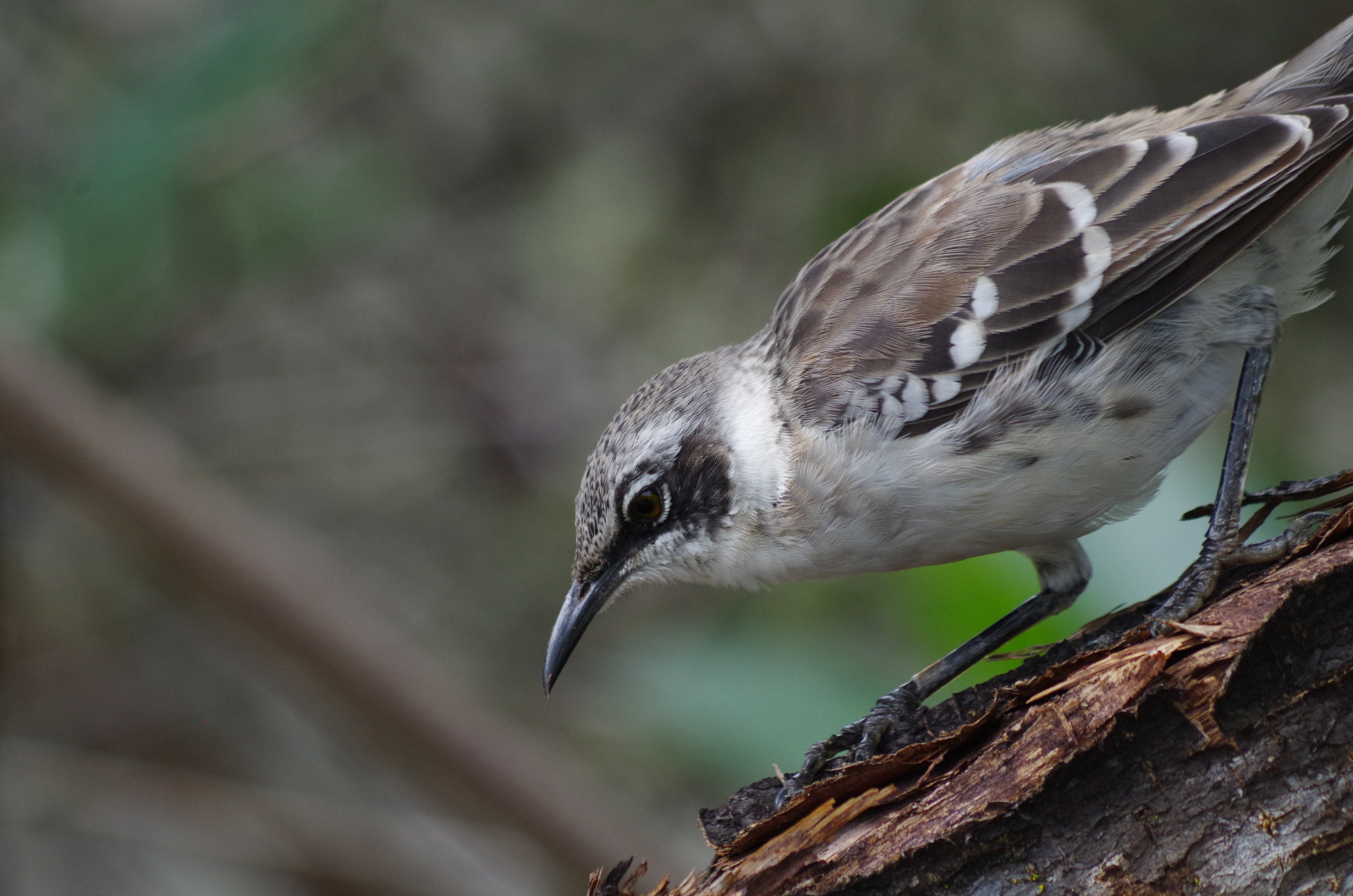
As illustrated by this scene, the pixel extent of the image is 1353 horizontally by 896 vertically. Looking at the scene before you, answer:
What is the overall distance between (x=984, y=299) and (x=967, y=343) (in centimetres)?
14

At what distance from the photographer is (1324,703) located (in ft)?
7.61

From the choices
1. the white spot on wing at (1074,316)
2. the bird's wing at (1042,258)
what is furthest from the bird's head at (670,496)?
the white spot on wing at (1074,316)

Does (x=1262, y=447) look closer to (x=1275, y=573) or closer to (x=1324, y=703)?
(x=1275, y=573)

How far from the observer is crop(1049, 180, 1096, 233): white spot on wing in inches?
131

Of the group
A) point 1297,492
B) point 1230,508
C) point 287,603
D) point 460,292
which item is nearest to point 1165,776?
point 1230,508

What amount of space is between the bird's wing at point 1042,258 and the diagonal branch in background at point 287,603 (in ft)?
7.82

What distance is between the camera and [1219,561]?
2.96 metres

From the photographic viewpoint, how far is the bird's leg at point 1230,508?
2.91 metres

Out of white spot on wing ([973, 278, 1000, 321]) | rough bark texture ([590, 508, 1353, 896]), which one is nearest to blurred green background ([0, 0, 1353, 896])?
white spot on wing ([973, 278, 1000, 321])

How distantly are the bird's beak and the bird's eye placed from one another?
0.21 meters

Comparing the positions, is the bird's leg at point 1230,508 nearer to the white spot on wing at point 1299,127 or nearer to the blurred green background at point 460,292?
the white spot on wing at point 1299,127

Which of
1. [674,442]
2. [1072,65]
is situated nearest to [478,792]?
[674,442]

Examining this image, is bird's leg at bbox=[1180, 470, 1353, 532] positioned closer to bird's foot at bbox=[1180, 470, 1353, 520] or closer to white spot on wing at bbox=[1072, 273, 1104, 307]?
bird's foot at bbox=[1180, 470, 1353, 520]

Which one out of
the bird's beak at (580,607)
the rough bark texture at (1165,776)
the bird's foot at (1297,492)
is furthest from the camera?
the bird's beak at (580,607)
